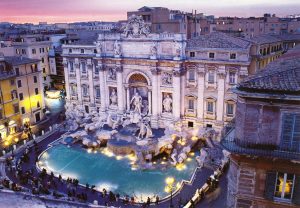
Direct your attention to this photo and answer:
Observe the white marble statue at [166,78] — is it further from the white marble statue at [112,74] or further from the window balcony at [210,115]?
the white marble statue at [112,74]

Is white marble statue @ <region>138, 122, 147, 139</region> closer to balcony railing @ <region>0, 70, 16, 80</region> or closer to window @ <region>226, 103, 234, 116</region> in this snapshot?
window @ <region>226, 103, 234, 116</region>

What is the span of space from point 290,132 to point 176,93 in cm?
2681

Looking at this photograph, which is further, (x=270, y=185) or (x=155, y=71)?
(x=155, y=71)

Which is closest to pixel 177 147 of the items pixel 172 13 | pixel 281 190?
pixel 281 190

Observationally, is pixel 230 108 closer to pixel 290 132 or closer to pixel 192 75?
pixel 192 75

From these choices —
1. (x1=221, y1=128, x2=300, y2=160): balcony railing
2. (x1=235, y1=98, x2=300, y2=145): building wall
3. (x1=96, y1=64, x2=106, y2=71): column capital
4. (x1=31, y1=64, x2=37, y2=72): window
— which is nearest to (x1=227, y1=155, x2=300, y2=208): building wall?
A: (x1=221, y1=128, x2=300, y2=160): balcony railing

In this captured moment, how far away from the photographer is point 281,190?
49.2 ft

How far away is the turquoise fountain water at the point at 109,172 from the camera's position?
98.9 feet

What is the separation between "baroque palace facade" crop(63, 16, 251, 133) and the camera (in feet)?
124

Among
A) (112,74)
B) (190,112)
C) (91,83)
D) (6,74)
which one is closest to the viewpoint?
(190,112)

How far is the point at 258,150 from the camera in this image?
14.7m

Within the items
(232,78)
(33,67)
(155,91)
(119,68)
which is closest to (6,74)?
(33,67)

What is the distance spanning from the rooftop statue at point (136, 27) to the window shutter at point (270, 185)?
29499mm

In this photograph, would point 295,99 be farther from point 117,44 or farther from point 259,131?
point 117,44
